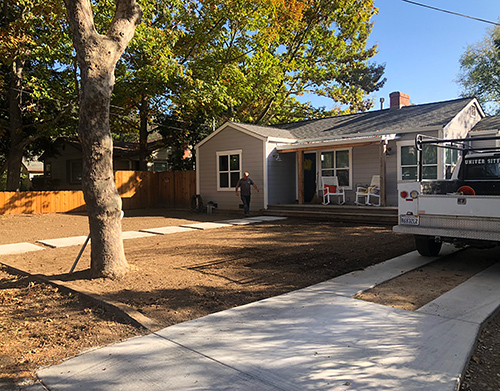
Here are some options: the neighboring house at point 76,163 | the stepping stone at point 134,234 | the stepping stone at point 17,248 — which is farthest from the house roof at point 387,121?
the neighboring house at point 76,163

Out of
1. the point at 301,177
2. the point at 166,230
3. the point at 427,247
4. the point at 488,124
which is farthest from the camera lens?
the point at 301,177

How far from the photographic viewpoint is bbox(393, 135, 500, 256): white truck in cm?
603

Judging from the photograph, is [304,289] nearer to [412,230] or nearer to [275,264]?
[275,264]

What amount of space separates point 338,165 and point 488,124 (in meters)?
5.93

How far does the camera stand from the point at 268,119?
87.0 ft

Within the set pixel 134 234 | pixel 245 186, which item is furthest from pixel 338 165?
pixel 134 234

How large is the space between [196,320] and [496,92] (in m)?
33.8

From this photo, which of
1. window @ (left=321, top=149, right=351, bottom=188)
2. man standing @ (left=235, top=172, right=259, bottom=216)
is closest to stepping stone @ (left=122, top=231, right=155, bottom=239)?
man standing @ (left=235, top=172, right=259, bottom=216)

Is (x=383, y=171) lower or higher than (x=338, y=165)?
lower

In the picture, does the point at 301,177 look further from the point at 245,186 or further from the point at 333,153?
the point at 245,186

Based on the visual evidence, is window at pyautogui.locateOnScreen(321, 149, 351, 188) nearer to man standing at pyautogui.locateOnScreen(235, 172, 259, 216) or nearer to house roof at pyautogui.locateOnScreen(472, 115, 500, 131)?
man standing at pyautogui.locateOnScreen(235, 172, 259, 216)

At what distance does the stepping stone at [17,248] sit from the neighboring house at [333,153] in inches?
346

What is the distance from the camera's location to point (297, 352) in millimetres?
3404

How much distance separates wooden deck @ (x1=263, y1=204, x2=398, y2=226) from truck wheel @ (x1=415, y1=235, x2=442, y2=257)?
4720 mm
